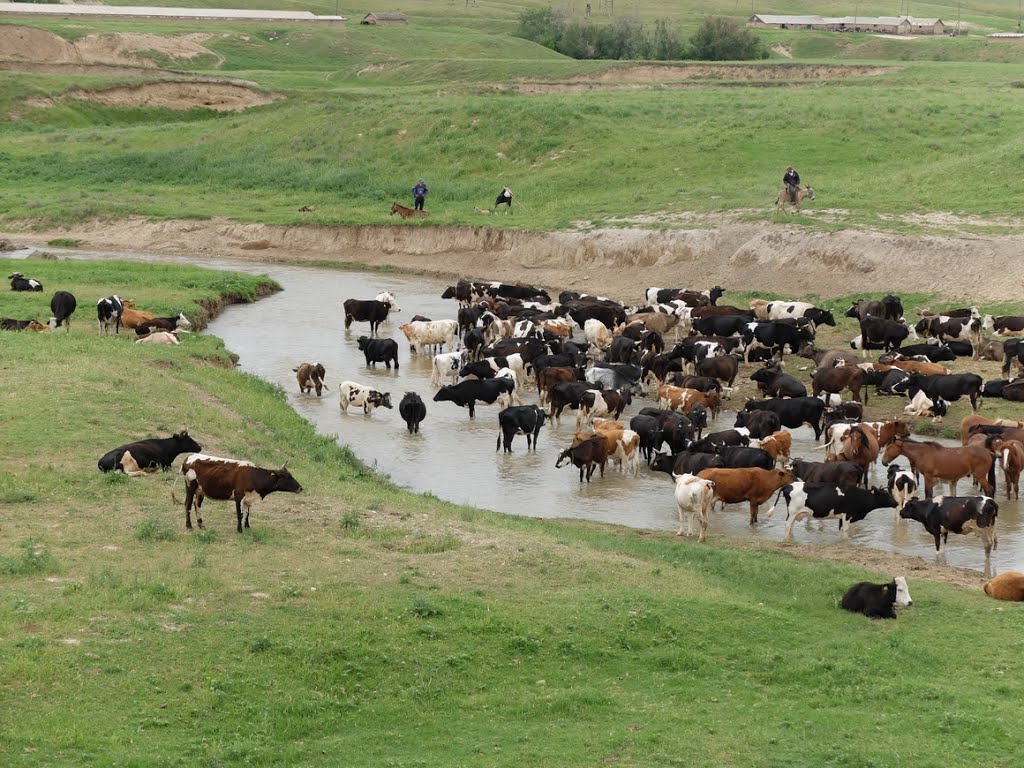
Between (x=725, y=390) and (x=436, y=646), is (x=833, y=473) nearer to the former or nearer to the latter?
(x=725, y=390)

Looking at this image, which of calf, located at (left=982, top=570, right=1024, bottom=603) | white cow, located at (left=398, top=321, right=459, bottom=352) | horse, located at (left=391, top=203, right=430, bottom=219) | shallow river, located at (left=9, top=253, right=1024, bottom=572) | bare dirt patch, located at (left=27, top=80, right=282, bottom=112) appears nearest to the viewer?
calf, located at (left=982, top=570, right=1024, bottom=603)

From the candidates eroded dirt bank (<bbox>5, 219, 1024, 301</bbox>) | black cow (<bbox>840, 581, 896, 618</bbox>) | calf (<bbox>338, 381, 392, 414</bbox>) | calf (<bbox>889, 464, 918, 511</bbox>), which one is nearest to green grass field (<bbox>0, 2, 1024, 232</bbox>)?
eroded dirt bank (<bbox>5, 219, 1024, 301</bbox>)

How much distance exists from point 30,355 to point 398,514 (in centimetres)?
1041

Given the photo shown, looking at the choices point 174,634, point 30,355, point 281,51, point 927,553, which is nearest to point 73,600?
point 174,634

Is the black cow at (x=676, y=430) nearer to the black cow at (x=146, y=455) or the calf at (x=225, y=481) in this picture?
the black cow at (x=146, y=455)

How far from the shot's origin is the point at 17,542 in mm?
15102

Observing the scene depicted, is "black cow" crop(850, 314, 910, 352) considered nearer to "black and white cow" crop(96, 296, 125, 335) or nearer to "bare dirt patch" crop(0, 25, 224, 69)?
"black and white cow" crop(96, 296, 125, 335)

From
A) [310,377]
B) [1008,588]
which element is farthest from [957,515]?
[310,377]

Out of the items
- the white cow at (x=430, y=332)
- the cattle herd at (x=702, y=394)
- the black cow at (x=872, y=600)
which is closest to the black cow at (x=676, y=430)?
the cattle herd at (x=702, y=394)

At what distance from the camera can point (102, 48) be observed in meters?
89.8

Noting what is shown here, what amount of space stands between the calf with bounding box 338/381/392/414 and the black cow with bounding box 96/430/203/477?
8.33m

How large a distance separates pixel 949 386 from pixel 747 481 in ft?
25.6

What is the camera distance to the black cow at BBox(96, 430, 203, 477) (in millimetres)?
18453

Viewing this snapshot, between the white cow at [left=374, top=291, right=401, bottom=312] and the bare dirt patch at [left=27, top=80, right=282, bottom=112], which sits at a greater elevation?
the bare dirt patch at [left=27, top=80, right=282, bottom=112]
